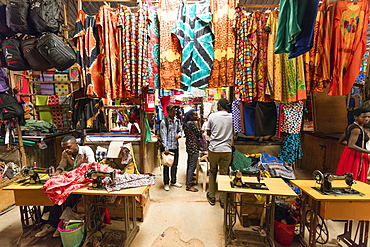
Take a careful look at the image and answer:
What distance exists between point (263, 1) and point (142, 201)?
6775 millimetres

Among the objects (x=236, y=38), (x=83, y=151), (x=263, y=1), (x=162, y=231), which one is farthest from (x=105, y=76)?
(x=263, y=1)

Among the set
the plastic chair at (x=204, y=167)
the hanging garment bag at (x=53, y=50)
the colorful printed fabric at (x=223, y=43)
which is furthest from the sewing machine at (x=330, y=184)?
the hanging garment bag at (x=53, y=50)

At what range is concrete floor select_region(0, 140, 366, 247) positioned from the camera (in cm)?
258

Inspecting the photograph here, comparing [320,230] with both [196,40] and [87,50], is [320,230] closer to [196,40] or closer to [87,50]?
[196,40]

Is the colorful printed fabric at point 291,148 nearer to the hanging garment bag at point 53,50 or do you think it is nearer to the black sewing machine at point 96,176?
the black sewing machine at point 96,176

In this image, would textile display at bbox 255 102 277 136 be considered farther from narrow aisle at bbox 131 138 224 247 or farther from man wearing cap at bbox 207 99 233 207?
narrow aisle at bbox 131 138 224 247

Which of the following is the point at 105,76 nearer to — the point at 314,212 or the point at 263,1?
the point at 314,212

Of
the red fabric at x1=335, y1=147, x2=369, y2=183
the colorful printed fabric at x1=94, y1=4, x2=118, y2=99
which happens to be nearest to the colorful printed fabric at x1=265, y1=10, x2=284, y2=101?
the red fabric at x1=335, y1=147, x2=369, y2=183

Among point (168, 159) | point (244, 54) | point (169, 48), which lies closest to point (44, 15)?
point (169, 48)

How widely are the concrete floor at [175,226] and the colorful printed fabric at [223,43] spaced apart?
2.22 m

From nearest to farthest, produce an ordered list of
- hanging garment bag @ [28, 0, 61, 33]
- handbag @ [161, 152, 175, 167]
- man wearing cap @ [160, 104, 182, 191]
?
hanging garment bag @ [28, 0, 61, 33], handbag @ [161, 152, 175, 167], man wearing cap @ [160, 104, 182, 191]

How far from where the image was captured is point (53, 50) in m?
2.22

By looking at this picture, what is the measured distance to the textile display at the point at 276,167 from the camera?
3.04m

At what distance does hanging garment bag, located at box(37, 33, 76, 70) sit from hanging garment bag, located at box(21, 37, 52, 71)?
5.1 inches
